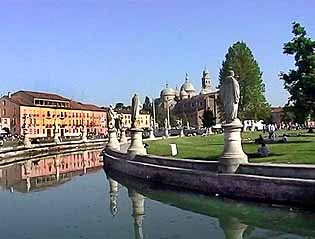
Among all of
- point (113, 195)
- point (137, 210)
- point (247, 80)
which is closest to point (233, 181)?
point (137, 210)

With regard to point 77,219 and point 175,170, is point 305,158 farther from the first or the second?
point 77,219

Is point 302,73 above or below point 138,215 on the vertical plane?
above

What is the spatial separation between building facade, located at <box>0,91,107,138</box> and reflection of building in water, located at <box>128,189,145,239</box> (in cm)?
8394

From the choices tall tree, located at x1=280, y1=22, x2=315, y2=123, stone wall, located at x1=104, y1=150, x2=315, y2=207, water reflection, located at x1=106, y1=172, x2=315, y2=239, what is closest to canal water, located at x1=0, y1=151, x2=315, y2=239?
water reflection, located at x1=106, y1=172, x2=315, y2=239

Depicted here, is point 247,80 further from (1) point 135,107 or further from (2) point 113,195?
(2) point 113,195

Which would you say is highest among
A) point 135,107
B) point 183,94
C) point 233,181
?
point 183,94

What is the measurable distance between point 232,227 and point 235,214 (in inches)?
59.1

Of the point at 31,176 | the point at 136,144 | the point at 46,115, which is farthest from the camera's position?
the point at 46,115

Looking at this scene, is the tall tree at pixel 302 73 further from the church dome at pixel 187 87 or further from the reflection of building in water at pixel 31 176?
the church dome at pixel 187 87

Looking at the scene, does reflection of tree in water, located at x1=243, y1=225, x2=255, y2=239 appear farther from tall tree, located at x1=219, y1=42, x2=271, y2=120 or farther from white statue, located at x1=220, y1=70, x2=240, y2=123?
tall tree, located at x1=219, y1=42, x2=271, y2=120

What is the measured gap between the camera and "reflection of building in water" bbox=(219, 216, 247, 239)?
12.7 m

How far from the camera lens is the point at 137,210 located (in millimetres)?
17109

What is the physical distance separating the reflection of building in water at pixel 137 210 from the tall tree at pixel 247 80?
2270 inches

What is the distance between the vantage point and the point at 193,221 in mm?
14492
